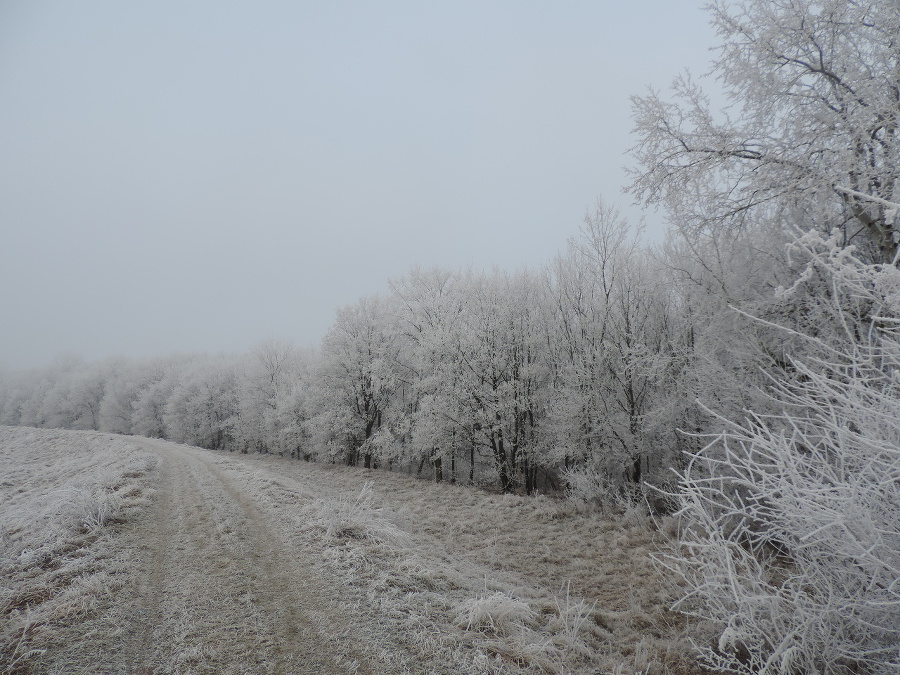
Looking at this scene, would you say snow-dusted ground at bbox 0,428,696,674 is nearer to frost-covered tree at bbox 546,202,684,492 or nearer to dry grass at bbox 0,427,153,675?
dry grass at bbox 0,427,153,675

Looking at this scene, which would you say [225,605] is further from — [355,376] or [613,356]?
[355,376]

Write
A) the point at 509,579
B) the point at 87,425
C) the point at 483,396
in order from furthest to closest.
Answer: the point at 87,425
the point at 483,396
the point at 509,579

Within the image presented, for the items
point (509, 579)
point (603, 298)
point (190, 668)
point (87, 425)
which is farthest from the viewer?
point (87, 425)

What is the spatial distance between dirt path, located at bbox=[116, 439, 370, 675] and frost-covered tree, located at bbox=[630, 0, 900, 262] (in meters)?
9.11

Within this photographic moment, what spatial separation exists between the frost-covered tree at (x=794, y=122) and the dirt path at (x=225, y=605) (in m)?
9.11

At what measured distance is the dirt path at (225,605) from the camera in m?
4.03

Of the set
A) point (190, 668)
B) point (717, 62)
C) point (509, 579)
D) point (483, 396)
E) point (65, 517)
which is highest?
point (717, 62)

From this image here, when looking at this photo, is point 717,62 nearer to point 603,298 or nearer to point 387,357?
point 603,298

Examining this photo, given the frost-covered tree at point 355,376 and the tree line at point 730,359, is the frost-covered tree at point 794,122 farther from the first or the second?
the frost-covered tree at point 355,376

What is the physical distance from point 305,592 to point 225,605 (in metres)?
1.00

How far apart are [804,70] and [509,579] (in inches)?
407

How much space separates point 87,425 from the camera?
53.2 m

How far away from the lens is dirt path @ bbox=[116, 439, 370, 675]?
403cm

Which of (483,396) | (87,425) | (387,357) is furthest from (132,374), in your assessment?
(483,396)
